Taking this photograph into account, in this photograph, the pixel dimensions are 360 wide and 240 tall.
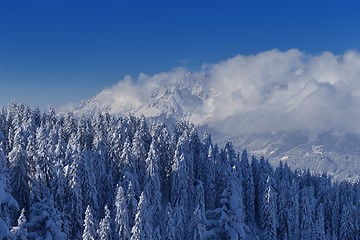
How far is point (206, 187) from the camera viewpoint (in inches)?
3617

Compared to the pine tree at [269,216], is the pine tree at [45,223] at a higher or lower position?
lower

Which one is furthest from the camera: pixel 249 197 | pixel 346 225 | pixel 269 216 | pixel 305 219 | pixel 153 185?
pixel 346 225

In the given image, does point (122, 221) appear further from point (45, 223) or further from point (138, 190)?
point (45, 223)

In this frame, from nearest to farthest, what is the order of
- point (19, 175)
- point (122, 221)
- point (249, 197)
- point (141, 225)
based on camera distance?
point (141, 225)
point (19, 175)
point (122, 221)
point (249, 197)

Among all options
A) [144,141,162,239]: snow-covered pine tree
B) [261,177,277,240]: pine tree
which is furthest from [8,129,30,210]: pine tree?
[261,177,277,240]: pine tree

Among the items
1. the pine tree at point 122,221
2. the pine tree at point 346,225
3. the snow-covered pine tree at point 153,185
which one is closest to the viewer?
the pine tree at point 122,221

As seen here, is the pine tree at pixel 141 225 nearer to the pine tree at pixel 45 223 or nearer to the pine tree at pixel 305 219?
the pine tree at pixel 45 223

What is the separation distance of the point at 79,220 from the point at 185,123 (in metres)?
61.9

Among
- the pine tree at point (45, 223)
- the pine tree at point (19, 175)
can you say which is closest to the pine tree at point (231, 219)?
the pine tree at point (45, 223)

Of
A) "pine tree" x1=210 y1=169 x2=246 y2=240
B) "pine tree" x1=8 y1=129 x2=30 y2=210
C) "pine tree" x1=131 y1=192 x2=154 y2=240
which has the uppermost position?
"pine tree" x1=8 y1=129 x2=30 y2=210

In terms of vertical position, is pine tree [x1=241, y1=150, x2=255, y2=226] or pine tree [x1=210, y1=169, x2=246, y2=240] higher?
pine tree [x1=241, y1=150, x2=255, y2=226]

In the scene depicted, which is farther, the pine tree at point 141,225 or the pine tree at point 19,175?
the pine tree at point 19,175

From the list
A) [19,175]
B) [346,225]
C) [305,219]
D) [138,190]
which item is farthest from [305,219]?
[19,175]

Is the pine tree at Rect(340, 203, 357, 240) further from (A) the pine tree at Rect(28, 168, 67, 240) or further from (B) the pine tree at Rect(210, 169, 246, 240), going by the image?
(B) the pine tree at Rect(210, 169, 246, 240)
